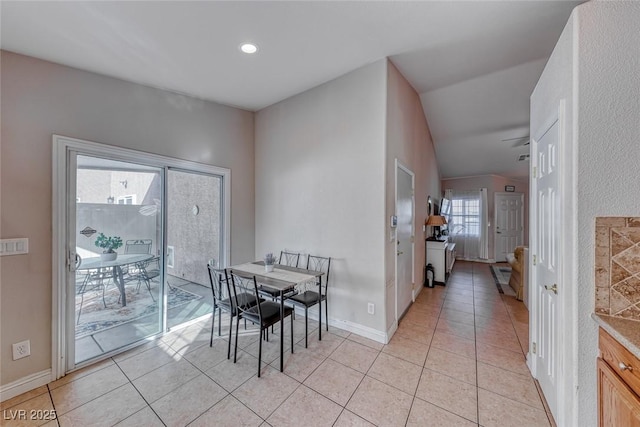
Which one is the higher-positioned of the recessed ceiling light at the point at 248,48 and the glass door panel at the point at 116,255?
the recessed ceiling light at the point at 248,48

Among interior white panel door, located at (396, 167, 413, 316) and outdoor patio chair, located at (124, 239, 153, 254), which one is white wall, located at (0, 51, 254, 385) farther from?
interior white panel door, located at (396, 167, 413, 316)

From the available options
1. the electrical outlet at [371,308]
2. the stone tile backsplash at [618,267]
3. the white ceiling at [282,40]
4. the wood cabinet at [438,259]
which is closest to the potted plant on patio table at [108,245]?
the white ceiling at [282,40]

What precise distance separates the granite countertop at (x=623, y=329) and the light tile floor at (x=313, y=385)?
0.92 meters

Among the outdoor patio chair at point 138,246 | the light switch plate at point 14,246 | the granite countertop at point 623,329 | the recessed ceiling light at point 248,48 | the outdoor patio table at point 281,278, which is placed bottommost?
the outdoor patio table at point 281,278

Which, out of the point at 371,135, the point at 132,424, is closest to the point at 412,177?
the point at 371,135

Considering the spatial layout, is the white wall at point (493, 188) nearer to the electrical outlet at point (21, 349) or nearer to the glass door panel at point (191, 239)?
the glass door panel at point (191, 239)

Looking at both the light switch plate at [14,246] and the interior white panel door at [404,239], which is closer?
the light switch plate at [14,246]

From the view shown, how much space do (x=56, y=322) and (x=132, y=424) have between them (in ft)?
4.12

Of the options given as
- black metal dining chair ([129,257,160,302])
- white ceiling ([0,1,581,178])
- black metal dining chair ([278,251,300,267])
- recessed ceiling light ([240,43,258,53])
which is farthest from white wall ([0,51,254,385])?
black metal dining chair ([278,251,300,267])

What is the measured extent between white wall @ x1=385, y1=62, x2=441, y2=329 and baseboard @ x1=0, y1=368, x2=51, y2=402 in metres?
3.16

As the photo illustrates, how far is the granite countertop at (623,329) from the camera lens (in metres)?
1.02

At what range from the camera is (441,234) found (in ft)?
20.0

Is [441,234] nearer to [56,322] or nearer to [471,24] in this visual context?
[471,24]

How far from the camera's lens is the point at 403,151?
10.6 feet
